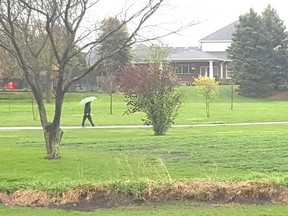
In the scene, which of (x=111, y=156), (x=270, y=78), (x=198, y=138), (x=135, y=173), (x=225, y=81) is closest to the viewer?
(x=135, y=173)

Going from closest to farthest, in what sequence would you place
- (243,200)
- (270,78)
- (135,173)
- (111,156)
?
(243,200)
(135,173)
(111,156)
(270,78)

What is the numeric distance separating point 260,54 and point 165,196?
60.0 metres

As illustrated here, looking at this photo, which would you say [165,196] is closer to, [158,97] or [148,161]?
[148,161]

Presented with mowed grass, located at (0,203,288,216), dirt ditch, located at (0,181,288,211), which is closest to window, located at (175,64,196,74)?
dirt ditch, located at (0,181,288,211)

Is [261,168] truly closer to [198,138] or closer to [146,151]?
[146,151]

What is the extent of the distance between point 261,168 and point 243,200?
3114mm

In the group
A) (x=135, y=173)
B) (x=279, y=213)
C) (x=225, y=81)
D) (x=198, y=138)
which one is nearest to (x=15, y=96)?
(x=225, y=81)

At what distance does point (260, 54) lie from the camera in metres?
67.2

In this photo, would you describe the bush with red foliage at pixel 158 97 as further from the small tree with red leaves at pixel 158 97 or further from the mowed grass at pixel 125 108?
the mowed grass at pixel 125 108

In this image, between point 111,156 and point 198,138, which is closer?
point 111,156

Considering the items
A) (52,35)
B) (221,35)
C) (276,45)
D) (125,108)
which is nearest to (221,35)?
(221,35)

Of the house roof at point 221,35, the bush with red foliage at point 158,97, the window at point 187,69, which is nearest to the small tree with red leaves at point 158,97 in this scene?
the bush with red foliage at point 158,97

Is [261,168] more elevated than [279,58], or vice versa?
[279,58]

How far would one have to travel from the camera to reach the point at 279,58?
67.5 m
